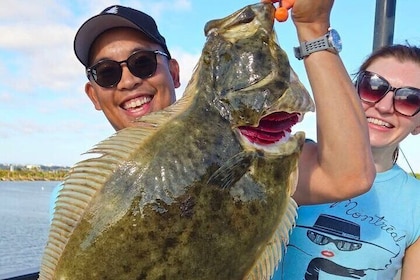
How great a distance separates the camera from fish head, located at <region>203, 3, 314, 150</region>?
2.07 meters

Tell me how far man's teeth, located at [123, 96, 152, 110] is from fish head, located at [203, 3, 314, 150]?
985 mm

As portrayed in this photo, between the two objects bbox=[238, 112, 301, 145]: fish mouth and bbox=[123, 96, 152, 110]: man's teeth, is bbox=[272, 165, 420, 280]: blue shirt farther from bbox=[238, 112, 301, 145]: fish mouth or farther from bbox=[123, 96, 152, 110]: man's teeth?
bbox=[238, 112, 301, 145]: fish mouth

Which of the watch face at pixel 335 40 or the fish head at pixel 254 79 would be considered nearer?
the fish head at pixel 254 79

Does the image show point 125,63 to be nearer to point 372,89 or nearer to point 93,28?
point 93,28

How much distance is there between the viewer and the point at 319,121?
2301 mm

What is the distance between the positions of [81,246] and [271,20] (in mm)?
1123

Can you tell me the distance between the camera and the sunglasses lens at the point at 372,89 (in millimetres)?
3555

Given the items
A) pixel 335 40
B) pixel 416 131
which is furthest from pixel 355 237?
pixel 335 40

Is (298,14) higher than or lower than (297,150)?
higher

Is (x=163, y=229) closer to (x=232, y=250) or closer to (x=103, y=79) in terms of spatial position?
(x=232, y=250)

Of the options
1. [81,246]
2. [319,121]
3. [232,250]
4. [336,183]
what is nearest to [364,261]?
[336,183]

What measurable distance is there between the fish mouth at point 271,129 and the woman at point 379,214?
1254 mm

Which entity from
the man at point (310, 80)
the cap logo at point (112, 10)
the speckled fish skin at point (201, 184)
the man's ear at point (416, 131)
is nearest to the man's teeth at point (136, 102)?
the man at point (310, 80)

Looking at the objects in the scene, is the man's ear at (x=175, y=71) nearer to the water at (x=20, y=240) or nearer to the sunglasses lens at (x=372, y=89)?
the sunglasses lens at (x=372, y=89)
